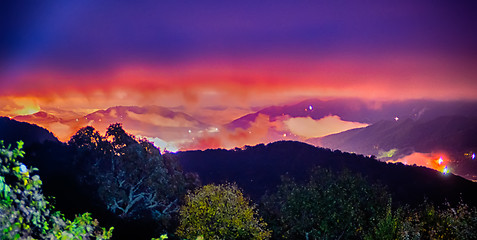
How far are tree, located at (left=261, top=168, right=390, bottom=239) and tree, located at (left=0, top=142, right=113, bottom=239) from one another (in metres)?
48.4

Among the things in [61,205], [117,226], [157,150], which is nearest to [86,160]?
[61,205]

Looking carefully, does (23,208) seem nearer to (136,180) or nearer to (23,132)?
(136,180)

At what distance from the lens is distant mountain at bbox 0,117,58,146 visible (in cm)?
14700

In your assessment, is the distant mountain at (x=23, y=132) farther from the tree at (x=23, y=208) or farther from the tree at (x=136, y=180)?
the tree at (x=23, y=208)

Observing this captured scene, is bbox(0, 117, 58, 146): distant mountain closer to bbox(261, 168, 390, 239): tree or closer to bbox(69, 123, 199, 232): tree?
bbox(69, 123, 199, 232): tree

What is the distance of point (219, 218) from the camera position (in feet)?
127

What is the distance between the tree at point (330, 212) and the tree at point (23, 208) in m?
48.4

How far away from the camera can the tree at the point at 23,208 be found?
28.1 ft

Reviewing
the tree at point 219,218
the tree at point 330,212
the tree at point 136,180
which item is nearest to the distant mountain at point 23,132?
the tree at point 136,180

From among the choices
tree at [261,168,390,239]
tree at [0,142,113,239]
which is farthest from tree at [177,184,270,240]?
tree at [0,142,113,239]

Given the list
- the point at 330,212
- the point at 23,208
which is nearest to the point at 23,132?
the point at 330,212

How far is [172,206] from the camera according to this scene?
60.8 meters

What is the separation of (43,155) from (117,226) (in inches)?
2265

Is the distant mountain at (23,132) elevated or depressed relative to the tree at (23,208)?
elevated
